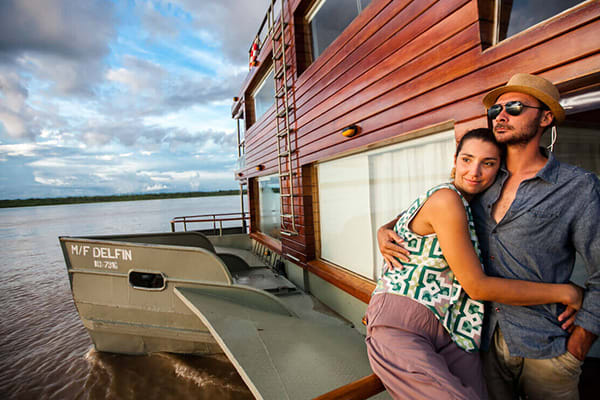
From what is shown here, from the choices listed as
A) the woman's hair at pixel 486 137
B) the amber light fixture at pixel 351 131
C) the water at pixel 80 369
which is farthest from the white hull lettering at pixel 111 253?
the woman's hair at pixel 486 137

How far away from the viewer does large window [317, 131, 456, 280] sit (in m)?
3.12

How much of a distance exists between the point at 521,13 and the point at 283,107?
4684 millimetres

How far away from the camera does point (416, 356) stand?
131 centimetres

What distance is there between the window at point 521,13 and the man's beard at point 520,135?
1.01 meters

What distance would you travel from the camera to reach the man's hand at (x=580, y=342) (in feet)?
4.11

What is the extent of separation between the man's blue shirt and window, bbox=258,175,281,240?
21.6ft

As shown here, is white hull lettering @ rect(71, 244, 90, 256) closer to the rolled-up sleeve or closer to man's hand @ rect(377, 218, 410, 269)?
man's hand @ rect(377, 218, 410, 269)

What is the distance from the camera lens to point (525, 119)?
1.39 m

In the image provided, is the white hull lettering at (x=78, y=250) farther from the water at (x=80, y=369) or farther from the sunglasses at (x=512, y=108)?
the sunglasses at (x=512, y=108)

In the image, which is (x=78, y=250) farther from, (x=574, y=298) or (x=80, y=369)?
(x=574, y=298)

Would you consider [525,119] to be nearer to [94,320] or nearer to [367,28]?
[367,28]

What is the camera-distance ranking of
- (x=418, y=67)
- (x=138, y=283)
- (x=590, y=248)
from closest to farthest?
(x=590, y=248) → (x=418, y=67) → (x=138, y=283)

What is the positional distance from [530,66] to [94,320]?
577 centimetres

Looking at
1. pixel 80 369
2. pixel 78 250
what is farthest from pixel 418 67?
pixel 80 369
